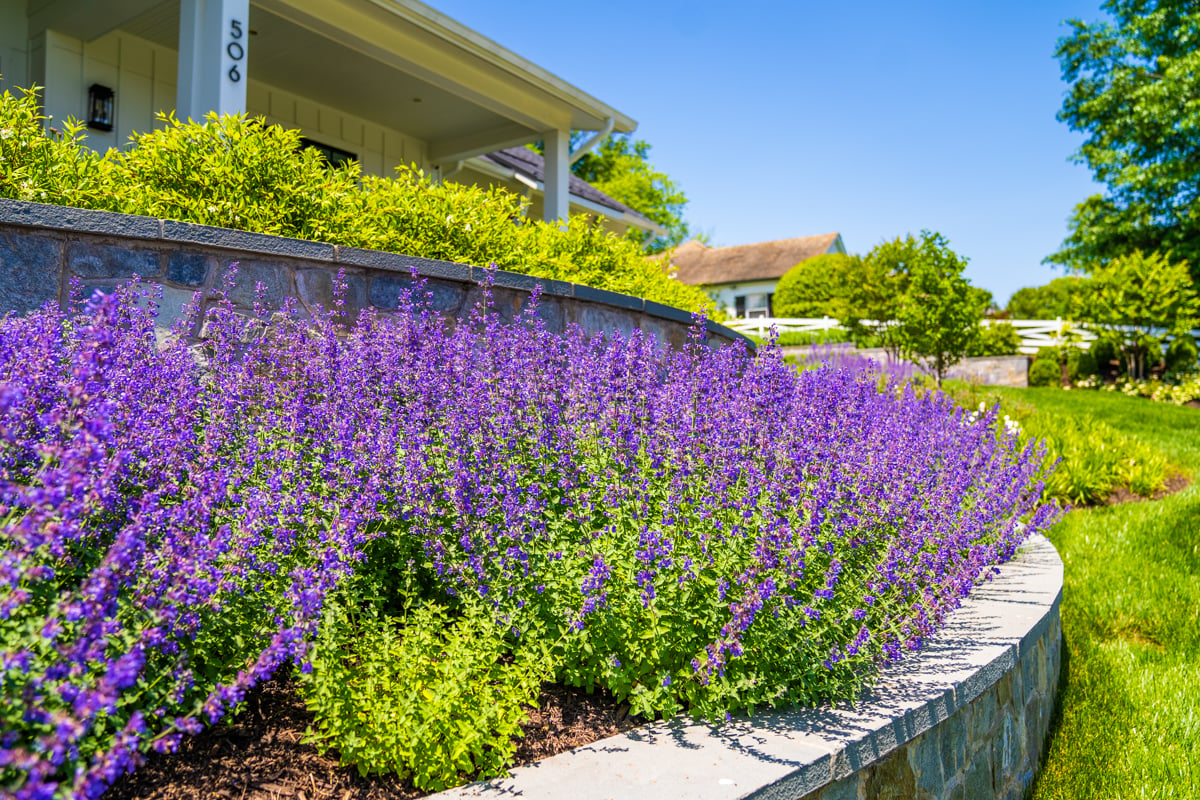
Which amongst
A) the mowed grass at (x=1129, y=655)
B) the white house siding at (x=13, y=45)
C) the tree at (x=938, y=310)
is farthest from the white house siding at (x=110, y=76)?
the tree at (x=938, y=310)

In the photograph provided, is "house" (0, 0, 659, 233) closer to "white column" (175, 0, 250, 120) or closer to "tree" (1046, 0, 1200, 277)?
"white column" (175, 0, 250, 120)

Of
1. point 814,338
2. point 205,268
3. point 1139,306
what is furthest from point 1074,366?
point 205,268

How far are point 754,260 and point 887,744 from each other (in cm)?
3753

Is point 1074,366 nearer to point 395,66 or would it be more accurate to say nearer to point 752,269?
point 395,66

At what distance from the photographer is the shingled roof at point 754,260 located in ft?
122

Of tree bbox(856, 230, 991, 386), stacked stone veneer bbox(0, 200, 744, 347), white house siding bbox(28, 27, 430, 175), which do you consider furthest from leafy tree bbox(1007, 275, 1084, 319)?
stacked stone veneer bbox(0, 200, 744, 347)

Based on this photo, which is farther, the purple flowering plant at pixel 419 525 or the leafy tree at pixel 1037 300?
the leafy tree at pixel 1037 300

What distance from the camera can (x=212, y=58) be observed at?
5953 millimetres

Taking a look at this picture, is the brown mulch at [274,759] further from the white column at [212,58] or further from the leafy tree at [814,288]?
the leafy tree at [814,288]

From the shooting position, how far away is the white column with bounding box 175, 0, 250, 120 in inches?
233

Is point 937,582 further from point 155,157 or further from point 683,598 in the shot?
point 155,157

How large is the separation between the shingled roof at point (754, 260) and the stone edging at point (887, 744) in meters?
34.1

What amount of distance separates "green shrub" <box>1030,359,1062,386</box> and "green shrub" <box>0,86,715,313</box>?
50.2ft

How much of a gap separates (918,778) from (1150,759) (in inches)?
64.3
